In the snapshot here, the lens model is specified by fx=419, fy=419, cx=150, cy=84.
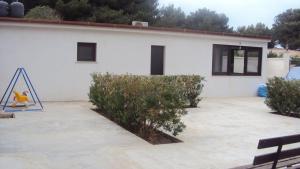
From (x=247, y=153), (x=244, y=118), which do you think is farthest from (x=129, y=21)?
(x=247, y=153)

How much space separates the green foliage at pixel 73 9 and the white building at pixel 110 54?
14.7 m

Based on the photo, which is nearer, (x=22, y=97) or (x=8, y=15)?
(x=22, y=97)

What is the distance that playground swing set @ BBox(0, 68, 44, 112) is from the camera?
12305mm

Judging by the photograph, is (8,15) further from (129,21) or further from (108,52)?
(129,21)

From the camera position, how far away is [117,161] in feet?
22.3

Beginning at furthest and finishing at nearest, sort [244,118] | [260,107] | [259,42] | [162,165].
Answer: [259,42], [260,107], [244,118], [162,165]

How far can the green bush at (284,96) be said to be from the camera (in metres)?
12.8

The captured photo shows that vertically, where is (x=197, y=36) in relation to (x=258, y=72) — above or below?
above

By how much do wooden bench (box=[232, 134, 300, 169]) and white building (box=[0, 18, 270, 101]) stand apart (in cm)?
1049

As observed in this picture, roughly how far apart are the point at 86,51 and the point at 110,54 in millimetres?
902

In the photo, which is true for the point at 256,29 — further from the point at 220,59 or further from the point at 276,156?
the point at 276,156

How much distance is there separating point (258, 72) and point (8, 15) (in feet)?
37.2

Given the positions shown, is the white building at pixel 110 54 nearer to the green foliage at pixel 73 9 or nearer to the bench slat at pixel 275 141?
the bench slat at pixel 275 141

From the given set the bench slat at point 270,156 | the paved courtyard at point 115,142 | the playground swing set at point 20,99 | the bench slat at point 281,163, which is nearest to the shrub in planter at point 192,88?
the paved courtyard at point 115,142
